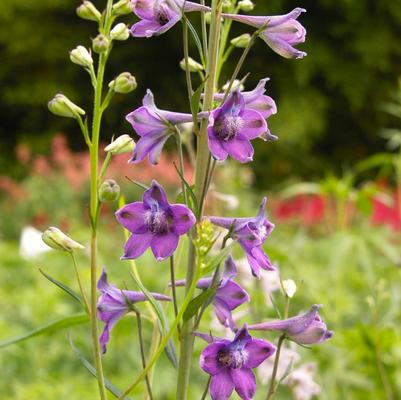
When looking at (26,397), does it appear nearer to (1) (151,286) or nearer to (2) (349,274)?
(1) (151,286)

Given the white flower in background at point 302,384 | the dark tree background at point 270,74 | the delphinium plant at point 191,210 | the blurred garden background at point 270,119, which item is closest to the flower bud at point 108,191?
the delphinium plant at point 191,210

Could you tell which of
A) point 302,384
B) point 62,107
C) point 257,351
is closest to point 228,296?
point 257,351

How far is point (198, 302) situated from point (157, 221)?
0.10 metres

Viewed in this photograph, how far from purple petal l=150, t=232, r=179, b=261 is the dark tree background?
24.1ft

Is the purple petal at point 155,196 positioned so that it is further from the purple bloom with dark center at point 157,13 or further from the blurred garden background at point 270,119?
the blurred garden background at point 270,119

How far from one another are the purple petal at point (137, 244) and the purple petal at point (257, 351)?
0.52ft

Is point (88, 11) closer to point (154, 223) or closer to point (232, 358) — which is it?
point (154, 223)

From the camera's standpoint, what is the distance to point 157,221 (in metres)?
0.91

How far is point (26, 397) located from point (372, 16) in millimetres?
7354

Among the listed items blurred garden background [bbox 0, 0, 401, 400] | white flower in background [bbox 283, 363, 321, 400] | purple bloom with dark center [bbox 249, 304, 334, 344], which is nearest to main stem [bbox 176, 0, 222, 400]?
purple bloom with dark center [bbox 249, 304, 334, 344]

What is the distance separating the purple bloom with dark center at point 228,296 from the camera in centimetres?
96

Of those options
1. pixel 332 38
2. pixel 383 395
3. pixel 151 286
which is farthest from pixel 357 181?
pixel 383 395

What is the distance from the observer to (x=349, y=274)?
378 centimetres

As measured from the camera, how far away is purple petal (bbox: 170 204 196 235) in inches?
34.7
